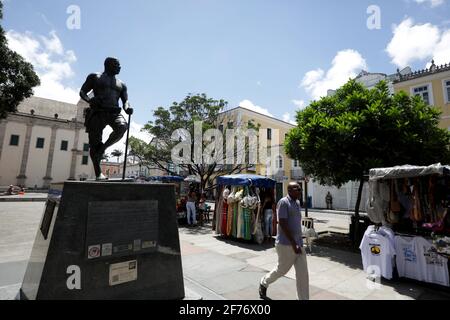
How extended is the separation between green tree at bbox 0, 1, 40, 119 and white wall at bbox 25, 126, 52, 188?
2542 cm

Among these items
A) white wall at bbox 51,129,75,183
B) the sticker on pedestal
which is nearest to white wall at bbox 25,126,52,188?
white wall at bbox 51,129,75,183

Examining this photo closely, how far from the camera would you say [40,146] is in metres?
38.5

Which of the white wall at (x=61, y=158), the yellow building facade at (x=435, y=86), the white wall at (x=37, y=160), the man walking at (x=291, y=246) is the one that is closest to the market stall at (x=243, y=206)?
the man walking at (x=291, y=246)

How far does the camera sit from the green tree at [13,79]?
1488 centimetres

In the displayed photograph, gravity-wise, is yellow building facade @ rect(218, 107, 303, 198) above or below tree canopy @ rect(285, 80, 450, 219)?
above

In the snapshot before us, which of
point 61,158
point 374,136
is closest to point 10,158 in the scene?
point 61,158

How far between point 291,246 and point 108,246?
2.48m

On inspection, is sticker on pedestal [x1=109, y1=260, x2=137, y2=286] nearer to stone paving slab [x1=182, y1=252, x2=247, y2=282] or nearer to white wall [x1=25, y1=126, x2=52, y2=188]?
stone paving slab [x1=182, y1=252, x2=247, y2=282]

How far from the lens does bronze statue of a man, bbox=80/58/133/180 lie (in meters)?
4.41

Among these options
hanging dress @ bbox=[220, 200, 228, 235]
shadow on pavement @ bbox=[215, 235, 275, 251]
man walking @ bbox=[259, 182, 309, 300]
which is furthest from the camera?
hanging dress @ bbox=[220, 200, 228, 235]

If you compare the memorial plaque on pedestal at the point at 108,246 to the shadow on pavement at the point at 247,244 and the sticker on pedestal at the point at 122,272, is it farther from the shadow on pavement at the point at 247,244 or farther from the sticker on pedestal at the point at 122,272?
the shadow on pavement at the point at 247,244

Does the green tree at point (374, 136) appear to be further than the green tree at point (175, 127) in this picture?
No

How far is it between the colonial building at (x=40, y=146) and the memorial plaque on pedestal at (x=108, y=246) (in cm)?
3972

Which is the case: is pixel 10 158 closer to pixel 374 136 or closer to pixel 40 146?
pixel 40 146
